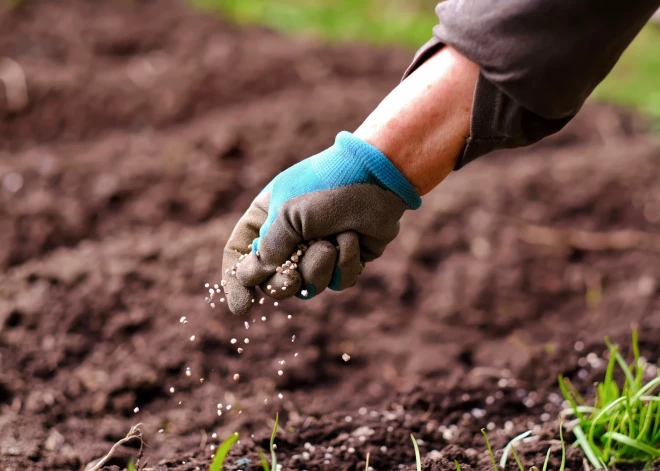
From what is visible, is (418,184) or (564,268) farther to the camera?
(564,268)

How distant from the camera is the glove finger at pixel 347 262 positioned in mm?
1471

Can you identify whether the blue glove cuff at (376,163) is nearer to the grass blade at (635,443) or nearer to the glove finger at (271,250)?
the glove finger at (271,250)

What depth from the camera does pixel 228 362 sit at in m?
2.25

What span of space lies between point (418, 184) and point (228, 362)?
3.53 ft

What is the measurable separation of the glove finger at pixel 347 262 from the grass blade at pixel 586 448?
0.66m

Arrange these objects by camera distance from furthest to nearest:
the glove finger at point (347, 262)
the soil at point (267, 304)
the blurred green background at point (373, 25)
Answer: the blurred green background at point (373, 25)
the soil at point (267, 304)
the glove finger at point (347, 262)

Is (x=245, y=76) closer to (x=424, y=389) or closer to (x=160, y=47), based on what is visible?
(x=160, y=47)

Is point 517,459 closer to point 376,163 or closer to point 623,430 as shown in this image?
point 623,430

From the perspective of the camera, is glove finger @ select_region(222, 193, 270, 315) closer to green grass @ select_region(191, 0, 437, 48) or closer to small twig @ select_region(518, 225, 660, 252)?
small twig @ select_region(518, 225, 660, 252)

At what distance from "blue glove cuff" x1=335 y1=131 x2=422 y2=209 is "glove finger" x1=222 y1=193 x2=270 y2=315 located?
24cm

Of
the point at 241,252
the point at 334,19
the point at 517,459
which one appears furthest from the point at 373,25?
the point at 517,459

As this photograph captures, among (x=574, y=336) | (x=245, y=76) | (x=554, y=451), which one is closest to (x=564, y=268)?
(x=574, y=336)

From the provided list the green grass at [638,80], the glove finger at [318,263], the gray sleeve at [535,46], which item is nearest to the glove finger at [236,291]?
the glove finger at [318,263]

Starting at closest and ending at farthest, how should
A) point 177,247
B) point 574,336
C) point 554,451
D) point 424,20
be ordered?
point 554,451 → point 574,336 → point 177,247 → point 424,20
